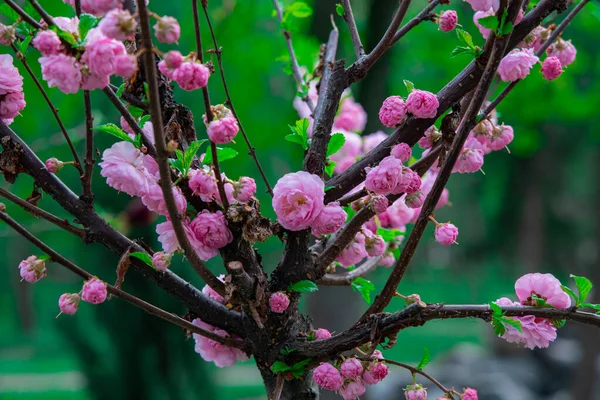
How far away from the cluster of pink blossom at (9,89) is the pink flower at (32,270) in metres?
0.26

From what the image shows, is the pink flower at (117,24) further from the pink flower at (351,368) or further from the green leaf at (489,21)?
the pink flower at (351,368)

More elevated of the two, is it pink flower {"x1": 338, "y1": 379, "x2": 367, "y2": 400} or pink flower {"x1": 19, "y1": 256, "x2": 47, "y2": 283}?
pink flower {"x1": 19, "y1": 256, "x2": 47, "y2": 283}

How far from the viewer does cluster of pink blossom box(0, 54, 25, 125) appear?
103 cm

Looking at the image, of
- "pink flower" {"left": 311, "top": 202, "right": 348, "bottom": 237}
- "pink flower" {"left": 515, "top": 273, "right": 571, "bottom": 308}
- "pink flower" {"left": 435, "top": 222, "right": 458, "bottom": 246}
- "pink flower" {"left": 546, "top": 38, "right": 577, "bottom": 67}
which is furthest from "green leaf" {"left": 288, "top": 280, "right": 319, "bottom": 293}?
"pink flower" {"left": 546, "top": 38, "right": 577, "bottom": 67}

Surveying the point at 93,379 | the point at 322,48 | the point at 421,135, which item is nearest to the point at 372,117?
the point at 322,48

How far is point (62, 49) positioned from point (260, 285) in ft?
1.71

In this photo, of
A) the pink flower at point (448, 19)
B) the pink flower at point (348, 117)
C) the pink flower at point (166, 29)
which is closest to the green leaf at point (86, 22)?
the pink flower at point (166, 29)

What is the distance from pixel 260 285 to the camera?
1104mm

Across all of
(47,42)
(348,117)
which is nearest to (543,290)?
(47,42)

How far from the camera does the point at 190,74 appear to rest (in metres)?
0.79

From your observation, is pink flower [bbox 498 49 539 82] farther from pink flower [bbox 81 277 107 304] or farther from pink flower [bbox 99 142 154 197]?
pink flower [bbox 81 277 107 304]

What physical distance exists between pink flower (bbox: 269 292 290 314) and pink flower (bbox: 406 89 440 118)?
41 cm

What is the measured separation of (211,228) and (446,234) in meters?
0.44

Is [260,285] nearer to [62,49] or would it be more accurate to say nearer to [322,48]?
[62,49]
